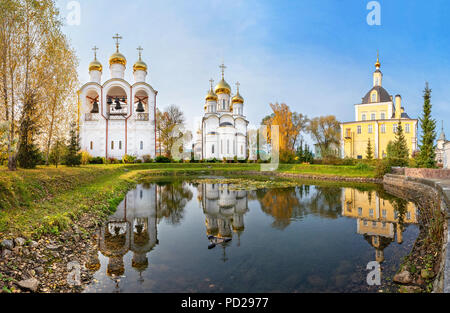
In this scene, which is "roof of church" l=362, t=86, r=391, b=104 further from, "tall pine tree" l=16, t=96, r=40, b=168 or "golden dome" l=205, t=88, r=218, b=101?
"tall pine tree" l=16, t=96, r=40, b=168

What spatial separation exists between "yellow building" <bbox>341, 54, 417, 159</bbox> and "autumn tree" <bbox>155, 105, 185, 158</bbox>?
2568cm

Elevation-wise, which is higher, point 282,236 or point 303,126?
point 303,126

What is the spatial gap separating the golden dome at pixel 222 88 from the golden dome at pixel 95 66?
17253 millimetres

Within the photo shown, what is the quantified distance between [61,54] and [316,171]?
22.2m

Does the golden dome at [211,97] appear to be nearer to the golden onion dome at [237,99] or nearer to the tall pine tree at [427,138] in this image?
the golden onion dome at [237,99]

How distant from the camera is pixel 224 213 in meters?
9.27

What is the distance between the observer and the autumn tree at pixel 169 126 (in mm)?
37875

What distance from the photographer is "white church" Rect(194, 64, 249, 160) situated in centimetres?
3656

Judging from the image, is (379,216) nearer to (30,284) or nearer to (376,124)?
(30,284)

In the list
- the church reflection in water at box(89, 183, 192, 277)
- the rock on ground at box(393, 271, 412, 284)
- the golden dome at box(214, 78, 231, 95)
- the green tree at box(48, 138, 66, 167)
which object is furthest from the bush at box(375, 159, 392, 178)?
the golden dome at box(214, 78, 231, 95)

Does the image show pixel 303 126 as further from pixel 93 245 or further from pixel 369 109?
pixel 93 245

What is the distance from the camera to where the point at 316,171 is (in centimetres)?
2423

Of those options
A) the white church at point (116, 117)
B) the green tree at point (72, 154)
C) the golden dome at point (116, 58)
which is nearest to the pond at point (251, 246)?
the green tree at point (72, 154)
